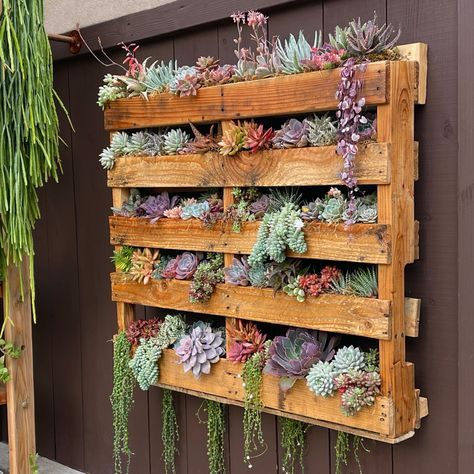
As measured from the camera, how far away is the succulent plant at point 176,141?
228 centimetres

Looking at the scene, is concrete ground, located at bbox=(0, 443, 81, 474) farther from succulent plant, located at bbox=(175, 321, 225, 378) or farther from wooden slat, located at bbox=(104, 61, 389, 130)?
wooden slat, located at bbox=(104, 61, 389, 130)

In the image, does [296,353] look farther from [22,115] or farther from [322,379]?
[22,115]

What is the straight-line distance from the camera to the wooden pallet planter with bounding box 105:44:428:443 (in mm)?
1789

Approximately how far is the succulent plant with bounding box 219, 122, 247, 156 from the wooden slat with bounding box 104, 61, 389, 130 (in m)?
0.04

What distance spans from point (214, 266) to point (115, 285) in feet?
1.52

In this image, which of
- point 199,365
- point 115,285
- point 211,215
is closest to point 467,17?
point 211,215

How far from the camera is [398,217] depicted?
1.80m

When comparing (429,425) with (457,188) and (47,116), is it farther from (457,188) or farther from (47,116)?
(47,116)

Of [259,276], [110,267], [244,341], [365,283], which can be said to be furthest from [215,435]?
[365,283]

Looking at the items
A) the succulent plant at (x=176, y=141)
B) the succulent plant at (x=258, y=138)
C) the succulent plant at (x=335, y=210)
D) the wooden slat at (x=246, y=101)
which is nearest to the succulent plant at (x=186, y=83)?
the wooden slat at (x=246, y=101)

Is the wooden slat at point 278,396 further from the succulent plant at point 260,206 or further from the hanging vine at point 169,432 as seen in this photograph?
the succulent plant at point 260,206

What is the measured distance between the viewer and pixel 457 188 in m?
1.86

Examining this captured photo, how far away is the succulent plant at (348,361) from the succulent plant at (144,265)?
77 centimetres

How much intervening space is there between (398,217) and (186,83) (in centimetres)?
80
